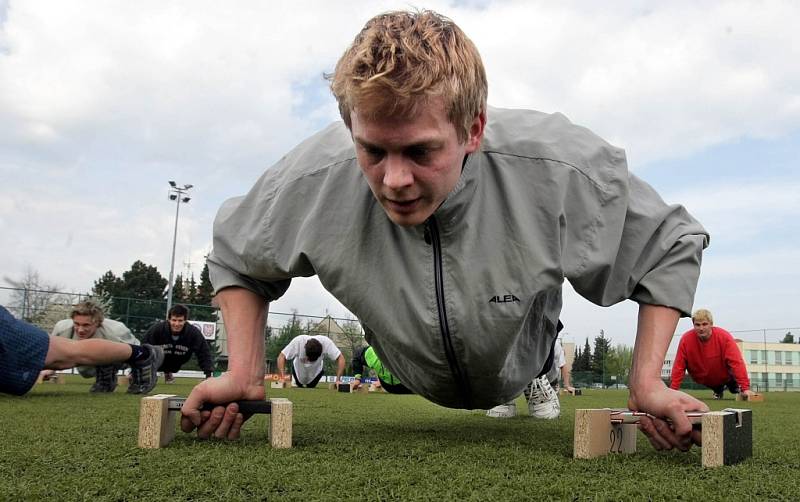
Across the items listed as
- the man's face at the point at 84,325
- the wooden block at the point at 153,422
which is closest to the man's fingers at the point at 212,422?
the wooden block at the point at 153,422

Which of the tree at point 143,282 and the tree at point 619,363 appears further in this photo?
the tree at point 143,282

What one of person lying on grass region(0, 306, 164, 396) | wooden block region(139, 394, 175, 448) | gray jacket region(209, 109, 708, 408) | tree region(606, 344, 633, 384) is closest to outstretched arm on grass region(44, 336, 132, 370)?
person lying on grass region(0, 306, 164, 396)

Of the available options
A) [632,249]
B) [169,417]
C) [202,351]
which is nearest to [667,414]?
[632,249]

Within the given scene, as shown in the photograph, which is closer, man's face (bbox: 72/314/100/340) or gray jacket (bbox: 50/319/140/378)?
man's face (bbox: 72/314/100/340)

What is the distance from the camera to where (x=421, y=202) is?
1945 millimetres

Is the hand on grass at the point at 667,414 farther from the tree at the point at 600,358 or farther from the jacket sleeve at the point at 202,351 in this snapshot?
the tree at the point at 600,358

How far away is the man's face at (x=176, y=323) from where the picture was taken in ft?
36.7

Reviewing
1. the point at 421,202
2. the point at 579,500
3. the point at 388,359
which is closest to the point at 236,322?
the point at 388,359

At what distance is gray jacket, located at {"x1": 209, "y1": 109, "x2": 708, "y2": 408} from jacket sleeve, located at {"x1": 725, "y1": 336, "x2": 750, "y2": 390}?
8958 mm

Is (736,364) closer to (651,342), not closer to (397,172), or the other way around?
(651,342)

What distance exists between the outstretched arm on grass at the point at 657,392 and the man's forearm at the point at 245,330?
52.4 inches

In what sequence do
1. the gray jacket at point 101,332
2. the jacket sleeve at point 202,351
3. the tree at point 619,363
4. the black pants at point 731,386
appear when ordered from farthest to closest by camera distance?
1. the tree at point 619,363
2. the jacket sleeve at point 202,351
3. the black pants at point 731,386
4. the gray jacket at point 101,332

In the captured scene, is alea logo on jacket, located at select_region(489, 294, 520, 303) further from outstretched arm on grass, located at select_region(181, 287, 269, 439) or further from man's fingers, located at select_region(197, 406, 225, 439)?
man's fingers, located at select_region(197, 406, 225, 439)

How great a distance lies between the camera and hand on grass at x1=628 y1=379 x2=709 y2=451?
2.11m
